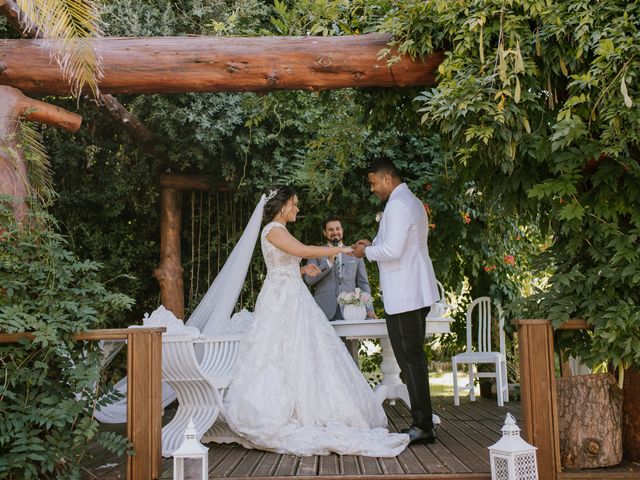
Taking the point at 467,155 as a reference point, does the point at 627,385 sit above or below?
below

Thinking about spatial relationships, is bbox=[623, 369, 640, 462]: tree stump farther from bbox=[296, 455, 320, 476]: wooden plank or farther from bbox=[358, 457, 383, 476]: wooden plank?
bbox=[296, 455, 320, 476]: wooden plank

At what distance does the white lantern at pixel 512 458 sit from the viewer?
345 centimetres

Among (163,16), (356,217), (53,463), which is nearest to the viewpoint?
(53,463)

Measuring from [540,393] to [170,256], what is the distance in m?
4.47

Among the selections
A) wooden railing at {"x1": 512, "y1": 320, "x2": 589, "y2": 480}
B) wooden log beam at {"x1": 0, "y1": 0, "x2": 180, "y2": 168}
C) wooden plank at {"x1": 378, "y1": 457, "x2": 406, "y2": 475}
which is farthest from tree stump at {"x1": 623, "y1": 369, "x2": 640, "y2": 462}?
wooden log beam at {"x1": 0, "y1": 0, "x2": 180, "y2": 168}

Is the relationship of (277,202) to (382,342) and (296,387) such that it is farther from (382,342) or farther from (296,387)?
(382,342)

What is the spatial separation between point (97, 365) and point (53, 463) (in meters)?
0.55

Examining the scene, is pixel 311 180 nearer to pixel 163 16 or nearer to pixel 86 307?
pixel 163 16

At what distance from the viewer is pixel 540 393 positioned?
12.5 feet

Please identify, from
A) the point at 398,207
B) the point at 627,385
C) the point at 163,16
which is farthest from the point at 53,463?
the point at 163,16

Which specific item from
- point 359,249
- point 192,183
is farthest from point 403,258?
point 192,183

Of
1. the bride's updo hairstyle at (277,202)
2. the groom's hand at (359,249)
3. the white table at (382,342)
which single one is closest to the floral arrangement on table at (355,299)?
the white table at (382,342)

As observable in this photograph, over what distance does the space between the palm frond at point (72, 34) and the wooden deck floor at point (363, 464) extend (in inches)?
95.3

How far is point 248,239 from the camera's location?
5887 mm
